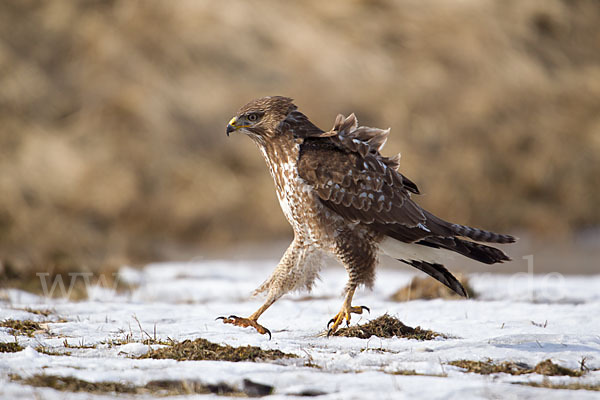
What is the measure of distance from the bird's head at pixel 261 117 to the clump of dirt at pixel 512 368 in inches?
87.9

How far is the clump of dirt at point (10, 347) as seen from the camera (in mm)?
4598

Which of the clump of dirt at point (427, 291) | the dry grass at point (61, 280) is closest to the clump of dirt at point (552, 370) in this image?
the clump of dirt at point (427, 291)

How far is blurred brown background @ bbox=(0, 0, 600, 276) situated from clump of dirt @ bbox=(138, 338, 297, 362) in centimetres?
728

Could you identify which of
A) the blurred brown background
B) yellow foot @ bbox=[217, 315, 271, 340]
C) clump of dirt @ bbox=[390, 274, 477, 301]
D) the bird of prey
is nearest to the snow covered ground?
yellow foot @ bbox=[217, 315, 271, 340]

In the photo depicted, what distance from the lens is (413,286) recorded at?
7551 millimetres

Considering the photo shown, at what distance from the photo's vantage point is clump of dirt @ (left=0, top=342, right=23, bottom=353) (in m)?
→ 4.60

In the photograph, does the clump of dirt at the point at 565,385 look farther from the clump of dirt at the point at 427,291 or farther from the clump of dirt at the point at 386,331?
the clump of dirt at the point at 427,291

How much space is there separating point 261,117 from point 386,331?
71.8 inches

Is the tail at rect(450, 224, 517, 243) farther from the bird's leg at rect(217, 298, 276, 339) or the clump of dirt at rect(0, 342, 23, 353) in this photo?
the clump of dirt at rect(0, 342, 23, 353)

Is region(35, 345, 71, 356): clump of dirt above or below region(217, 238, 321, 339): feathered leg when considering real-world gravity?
below

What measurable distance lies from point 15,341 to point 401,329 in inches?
99.4

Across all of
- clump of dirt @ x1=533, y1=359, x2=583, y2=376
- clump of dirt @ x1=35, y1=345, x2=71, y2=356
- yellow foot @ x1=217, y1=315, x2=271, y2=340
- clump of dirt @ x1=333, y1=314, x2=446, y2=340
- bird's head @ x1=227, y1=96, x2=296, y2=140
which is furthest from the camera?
bird's head @ x1=227, y1=96, x2=296, y2=140

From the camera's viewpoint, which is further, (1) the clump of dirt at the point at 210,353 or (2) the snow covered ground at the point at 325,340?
(1) the clump of dirt at the point at 210,353

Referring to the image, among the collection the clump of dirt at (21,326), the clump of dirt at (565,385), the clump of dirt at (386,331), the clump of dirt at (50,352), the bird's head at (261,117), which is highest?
the bird's head at (261,117)
